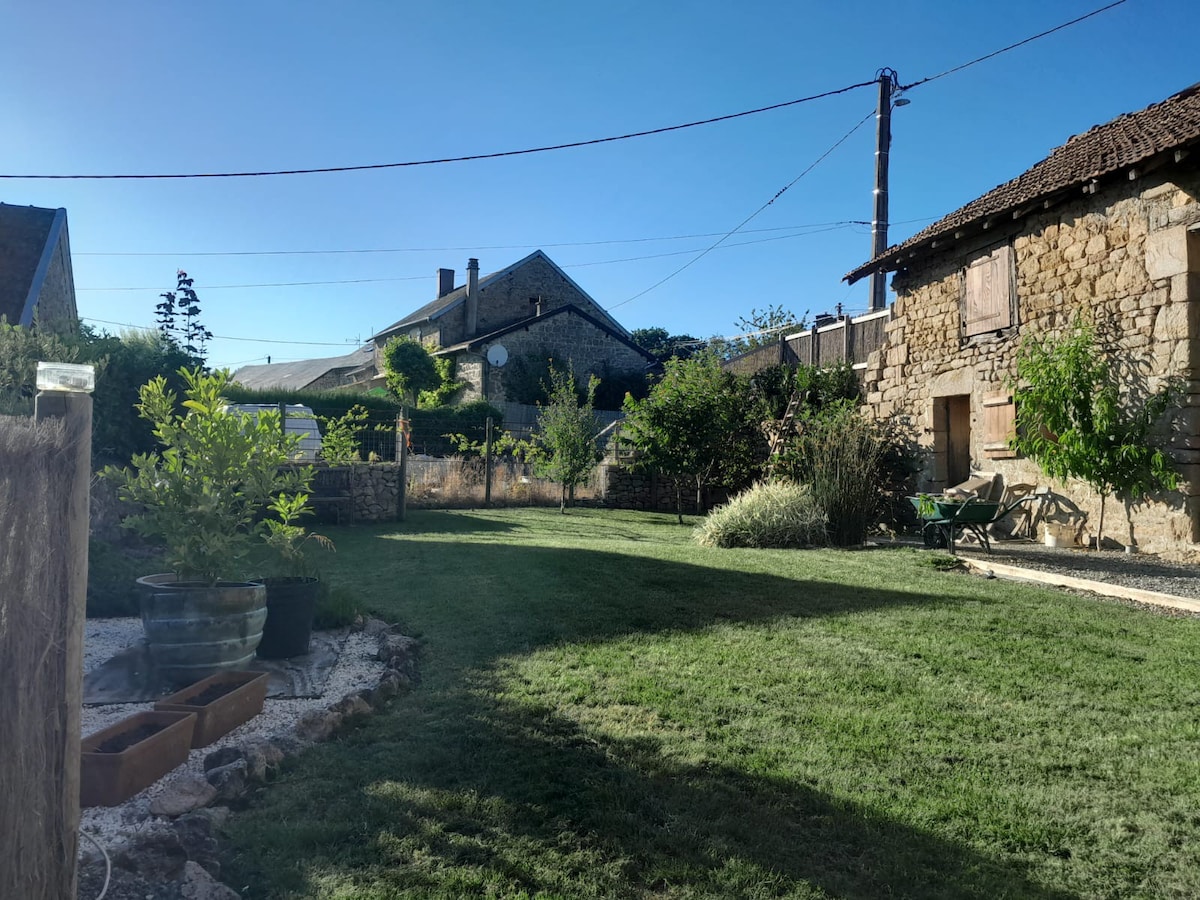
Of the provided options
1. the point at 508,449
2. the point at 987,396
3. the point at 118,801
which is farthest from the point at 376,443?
the point at 118,801

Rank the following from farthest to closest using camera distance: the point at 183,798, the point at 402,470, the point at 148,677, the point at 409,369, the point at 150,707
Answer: the point at 409,369, the point at 402,470, the point at 148,677, the point at 150,707, the point at 183,798

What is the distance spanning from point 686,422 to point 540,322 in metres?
17.1

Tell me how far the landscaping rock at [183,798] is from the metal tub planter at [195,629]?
1.32 meters

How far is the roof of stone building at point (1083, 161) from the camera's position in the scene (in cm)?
885

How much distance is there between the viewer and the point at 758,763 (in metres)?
3.20

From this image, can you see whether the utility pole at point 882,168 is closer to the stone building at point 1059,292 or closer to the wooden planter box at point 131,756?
the stone building at point 1059,292

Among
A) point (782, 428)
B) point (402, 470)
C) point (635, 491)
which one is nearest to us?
point (402, 470)

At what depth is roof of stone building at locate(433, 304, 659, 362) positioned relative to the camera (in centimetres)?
2973

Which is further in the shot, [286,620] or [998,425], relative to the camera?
[998,425]

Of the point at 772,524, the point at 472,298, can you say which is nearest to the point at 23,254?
the point at 772,524

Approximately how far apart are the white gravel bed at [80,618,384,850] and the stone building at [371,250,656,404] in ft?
79.5

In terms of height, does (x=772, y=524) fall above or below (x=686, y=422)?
below

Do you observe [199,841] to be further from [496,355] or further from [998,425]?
[496,355]

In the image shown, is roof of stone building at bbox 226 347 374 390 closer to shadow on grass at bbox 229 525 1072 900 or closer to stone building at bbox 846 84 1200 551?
stone building at bbox 846 84 1200 551
